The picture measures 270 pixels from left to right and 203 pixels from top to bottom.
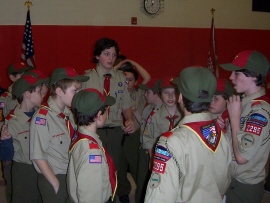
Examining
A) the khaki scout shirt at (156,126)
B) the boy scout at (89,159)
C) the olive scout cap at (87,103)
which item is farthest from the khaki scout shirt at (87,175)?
the khaki scout shirt at (156,126)

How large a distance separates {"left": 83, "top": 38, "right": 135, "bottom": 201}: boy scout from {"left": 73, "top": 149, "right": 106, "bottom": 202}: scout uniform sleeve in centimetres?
154

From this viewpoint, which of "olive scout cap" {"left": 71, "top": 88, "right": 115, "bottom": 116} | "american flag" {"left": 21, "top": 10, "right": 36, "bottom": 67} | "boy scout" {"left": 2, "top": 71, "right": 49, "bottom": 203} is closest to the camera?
"olive scout cap" {"left": 71, "top": 88, "right": 115, "bottom": 116}

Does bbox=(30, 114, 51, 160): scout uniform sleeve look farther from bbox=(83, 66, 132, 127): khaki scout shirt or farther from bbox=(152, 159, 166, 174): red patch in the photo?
bbox=(83, 66, 132, 127): khaki scout shirt

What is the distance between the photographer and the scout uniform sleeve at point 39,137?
2.38 meters

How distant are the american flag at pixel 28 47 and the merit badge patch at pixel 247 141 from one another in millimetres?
4064

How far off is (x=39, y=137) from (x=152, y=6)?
445 cm

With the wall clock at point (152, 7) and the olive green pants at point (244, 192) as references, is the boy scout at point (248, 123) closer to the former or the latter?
the olive green pants at point (244, 192)

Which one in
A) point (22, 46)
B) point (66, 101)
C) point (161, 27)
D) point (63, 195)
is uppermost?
point (161, 27)

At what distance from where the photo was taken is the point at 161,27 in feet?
21.1

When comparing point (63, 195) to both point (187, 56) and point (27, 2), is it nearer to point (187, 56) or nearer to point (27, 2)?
point (27, 2)

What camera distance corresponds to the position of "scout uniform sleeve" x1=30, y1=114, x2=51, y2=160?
238 cm

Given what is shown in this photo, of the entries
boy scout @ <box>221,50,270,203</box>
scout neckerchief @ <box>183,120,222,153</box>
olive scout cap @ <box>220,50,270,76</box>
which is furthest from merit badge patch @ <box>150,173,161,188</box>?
olive scout cap @ <box>220,50,270,76</box>

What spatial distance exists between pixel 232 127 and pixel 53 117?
1.27 meters

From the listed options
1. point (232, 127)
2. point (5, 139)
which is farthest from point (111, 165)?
point (5, 139)
